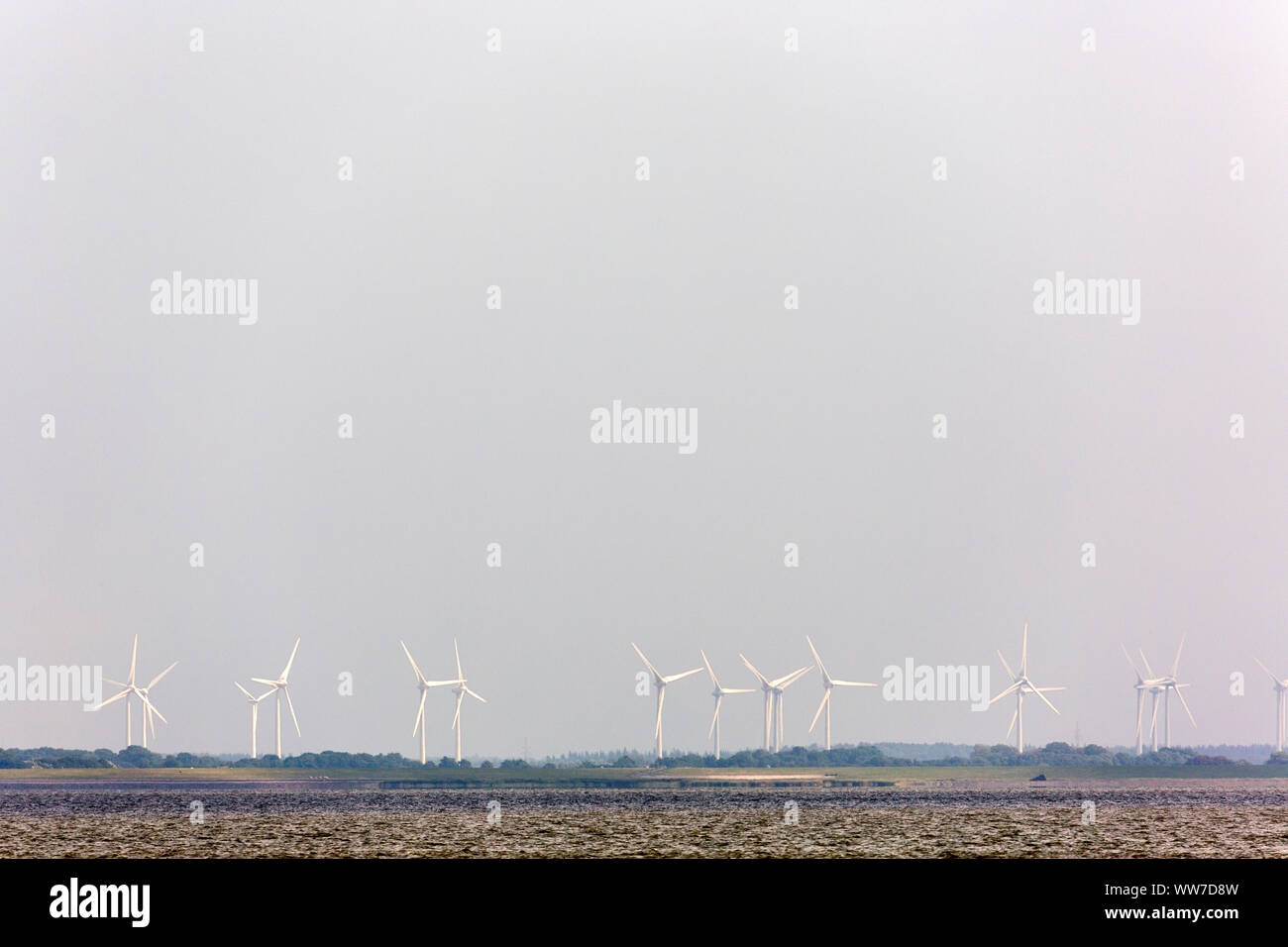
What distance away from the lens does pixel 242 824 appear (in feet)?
380

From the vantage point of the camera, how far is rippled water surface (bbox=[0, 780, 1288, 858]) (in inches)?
3292

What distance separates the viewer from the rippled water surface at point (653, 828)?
83.6 m

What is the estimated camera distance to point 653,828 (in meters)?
107
